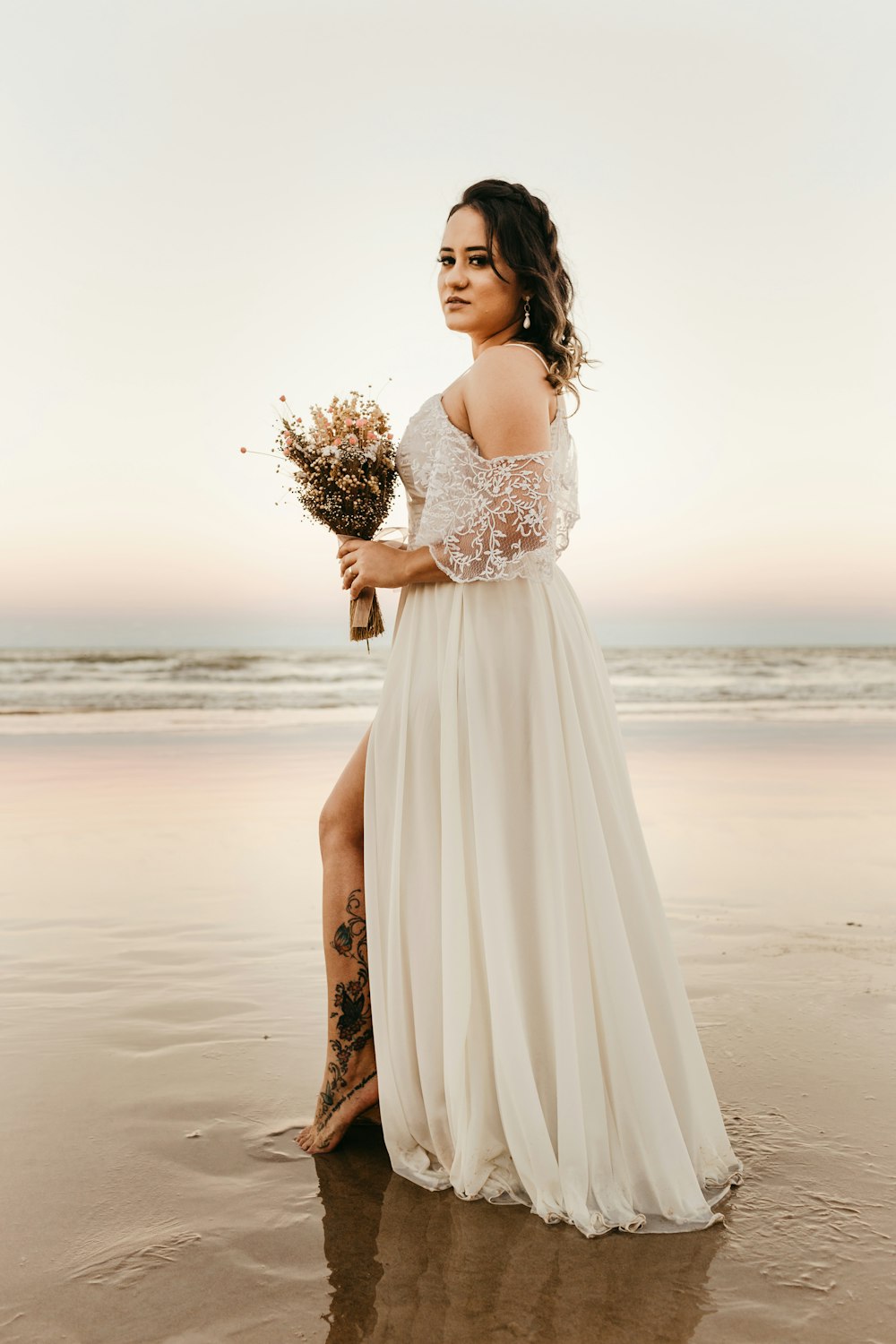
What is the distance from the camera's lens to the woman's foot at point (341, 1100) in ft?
8.82

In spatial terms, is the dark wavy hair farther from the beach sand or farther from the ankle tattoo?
the beach sand

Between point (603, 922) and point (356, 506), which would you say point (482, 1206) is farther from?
point (356, 506)

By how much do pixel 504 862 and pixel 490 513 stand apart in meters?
0.84

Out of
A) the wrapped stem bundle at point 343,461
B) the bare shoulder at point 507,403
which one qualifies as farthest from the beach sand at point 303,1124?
the bare shoulder at point 507,403

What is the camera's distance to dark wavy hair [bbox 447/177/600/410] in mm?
2680

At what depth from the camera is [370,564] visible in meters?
2.73

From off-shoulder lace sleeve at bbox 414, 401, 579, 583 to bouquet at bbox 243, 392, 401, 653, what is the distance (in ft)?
0.70

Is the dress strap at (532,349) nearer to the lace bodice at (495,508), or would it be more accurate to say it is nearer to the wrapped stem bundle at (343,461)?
the lace bodice at (495,508)

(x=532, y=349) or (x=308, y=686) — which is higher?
(x=532, y=349)

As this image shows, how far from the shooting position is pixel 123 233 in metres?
10.5

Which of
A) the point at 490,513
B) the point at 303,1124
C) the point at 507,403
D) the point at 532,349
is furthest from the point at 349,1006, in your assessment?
the point at 532,349

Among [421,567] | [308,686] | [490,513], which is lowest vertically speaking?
[308,686]

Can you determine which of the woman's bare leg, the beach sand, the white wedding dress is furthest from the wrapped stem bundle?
the beach sand

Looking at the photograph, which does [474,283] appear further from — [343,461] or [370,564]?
[370,564]
